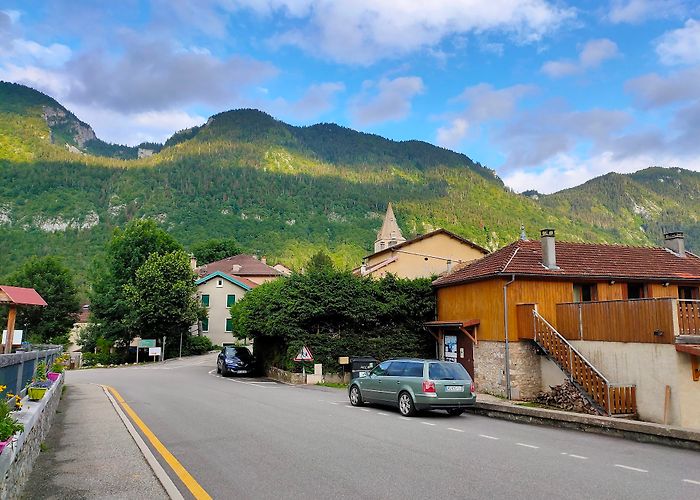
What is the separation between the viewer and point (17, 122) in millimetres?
167375

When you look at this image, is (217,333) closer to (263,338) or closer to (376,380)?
(263,338)

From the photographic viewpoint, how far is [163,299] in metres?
47.5

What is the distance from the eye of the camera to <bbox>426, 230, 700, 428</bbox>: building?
1445 centimetres

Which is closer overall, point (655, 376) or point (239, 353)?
point (655, 376)

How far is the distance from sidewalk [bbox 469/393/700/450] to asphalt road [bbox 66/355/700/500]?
0.28 meters

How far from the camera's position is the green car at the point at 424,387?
44.3 ft

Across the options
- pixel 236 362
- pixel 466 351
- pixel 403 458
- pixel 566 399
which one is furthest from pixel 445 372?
pixel 236 362

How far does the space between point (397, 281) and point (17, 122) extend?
185352 mm

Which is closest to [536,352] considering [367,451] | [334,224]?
[367,451]

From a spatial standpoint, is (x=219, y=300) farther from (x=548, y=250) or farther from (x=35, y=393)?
(x=35, y=393)

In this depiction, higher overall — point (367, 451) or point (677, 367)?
point (677, 367)

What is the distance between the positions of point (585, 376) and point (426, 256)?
27242mm

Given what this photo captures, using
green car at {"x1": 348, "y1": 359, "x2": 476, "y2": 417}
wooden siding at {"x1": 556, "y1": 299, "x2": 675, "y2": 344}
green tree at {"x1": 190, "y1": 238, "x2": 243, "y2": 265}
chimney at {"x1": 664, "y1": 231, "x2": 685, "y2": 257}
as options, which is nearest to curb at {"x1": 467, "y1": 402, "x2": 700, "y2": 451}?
green car at {"x1": 348, "y1": 359, "x2": 476, "y2": 417}

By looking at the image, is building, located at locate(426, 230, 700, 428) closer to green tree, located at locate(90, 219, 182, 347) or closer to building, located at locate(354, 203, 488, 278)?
building, located at locate(354, 203, 488, 278)
